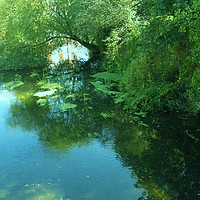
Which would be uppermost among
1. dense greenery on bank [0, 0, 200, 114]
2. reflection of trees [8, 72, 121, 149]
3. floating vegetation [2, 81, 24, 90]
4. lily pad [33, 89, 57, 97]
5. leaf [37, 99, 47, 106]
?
dense greenery on bank [0, 0, 200, 114]

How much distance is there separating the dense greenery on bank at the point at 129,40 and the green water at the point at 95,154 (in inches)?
43.9

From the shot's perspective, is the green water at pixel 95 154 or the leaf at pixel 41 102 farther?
the leaf at pixel 41 102

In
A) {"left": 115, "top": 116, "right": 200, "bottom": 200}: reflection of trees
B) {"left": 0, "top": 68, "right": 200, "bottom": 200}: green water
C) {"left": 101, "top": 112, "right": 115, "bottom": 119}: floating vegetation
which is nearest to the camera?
{"left": 115, "top": 116, "right": 200, "bottom": 200}: reflection of trees

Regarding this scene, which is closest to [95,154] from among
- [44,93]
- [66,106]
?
[66,106]

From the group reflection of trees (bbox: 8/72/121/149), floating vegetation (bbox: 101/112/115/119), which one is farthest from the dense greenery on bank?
reflection of trees (bbox: 8/72/121/149)

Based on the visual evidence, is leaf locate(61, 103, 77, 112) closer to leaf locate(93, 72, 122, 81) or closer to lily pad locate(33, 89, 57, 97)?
lily pad locate(33, 89, 57, 97)

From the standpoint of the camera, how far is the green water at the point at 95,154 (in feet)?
24.7

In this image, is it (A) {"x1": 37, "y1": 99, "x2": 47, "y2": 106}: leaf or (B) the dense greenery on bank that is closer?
(B) the dense greenery on bank

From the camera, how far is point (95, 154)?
30.6 ft

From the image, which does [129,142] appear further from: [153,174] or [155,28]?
[155,28]

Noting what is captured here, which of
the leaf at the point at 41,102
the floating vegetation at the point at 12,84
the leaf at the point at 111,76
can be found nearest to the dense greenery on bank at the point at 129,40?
the leaf at the point at 111,76

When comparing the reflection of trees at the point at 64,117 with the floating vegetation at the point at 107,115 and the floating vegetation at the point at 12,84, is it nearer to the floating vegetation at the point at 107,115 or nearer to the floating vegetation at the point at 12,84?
the floating vegetation at the point at 107,115

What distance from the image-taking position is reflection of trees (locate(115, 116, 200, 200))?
740 cm

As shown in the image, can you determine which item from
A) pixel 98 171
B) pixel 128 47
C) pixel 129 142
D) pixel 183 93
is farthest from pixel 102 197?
pixel 128 47
